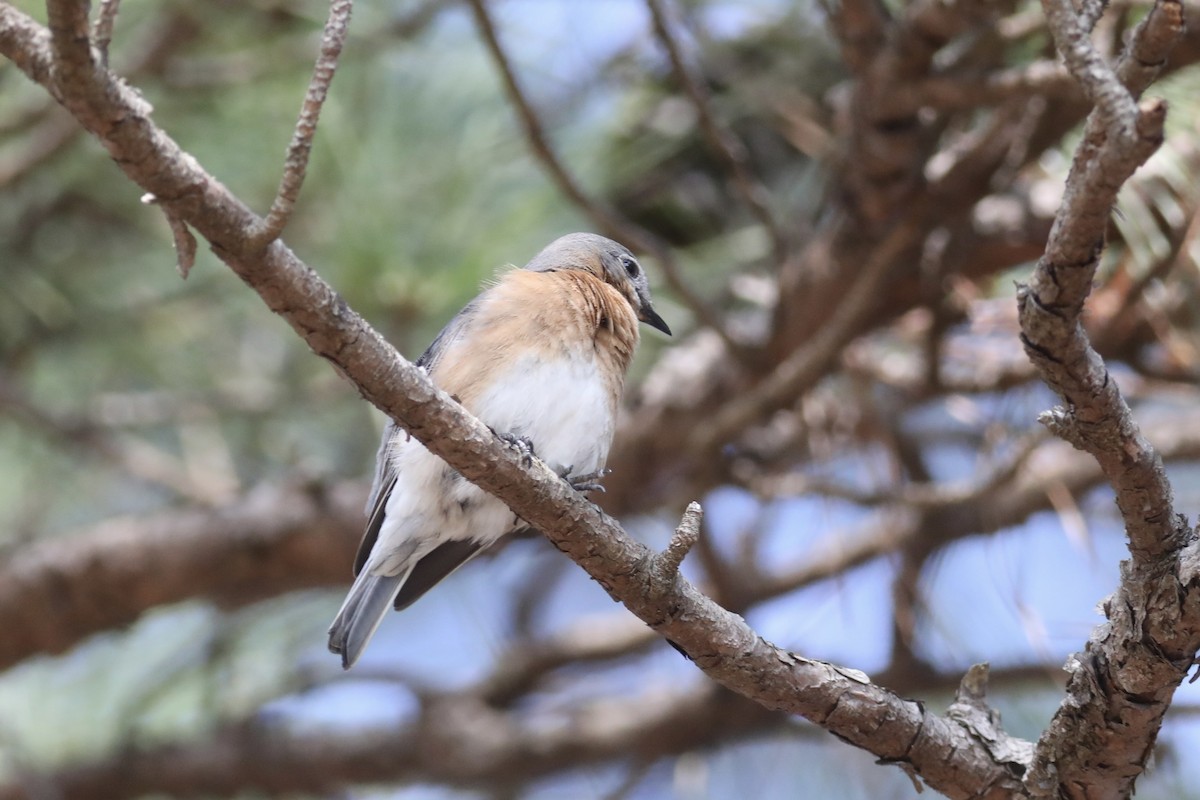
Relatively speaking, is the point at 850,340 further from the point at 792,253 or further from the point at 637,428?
the point at 637,428

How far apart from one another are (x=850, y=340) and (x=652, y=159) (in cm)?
126

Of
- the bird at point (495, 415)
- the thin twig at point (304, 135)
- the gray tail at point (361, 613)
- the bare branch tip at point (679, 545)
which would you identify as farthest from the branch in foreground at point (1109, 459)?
the gray tail at point (361, 613)

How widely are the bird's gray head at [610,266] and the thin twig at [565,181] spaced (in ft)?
0.16

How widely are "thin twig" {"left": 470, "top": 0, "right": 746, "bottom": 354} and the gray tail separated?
1094 millimetres

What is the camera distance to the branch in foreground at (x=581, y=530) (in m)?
1.71

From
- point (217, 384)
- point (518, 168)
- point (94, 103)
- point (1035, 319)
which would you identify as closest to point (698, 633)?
point (1035, 319)

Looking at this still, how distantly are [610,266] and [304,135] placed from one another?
206 cm

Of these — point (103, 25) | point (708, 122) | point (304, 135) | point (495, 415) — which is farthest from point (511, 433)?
point (103, 25)

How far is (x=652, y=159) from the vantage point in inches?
179

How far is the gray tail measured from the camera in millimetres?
3221

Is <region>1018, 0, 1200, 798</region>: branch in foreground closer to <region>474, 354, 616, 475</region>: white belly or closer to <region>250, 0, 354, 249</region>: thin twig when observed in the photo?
<region>250, 0, 354, 249</region>: thin twig

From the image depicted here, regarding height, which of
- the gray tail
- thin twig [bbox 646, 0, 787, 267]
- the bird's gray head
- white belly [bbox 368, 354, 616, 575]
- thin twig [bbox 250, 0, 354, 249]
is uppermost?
thin twig [bbox 646, 0, 787, 267]

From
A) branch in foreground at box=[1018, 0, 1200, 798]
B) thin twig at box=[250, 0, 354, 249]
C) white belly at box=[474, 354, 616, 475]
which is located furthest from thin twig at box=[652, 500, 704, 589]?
white belly at box=[474, 354, 616, 475]

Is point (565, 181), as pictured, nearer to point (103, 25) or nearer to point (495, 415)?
point (495, 415)
